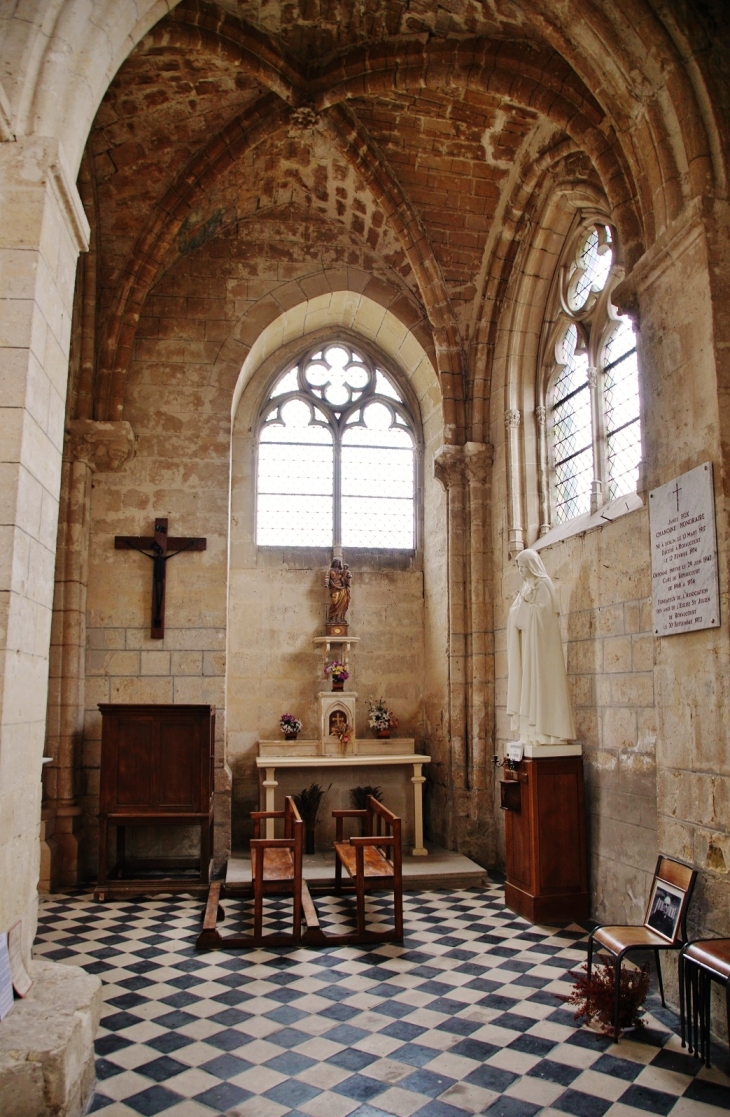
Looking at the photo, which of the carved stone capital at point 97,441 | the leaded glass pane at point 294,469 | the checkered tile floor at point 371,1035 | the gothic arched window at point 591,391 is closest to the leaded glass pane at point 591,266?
the gothic arched window at point 591,391

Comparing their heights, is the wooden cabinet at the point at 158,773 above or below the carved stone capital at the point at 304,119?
below

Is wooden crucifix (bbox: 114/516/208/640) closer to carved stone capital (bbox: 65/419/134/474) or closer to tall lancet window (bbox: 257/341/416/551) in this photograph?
carved stone capital (bbox: 65/419/134/474)

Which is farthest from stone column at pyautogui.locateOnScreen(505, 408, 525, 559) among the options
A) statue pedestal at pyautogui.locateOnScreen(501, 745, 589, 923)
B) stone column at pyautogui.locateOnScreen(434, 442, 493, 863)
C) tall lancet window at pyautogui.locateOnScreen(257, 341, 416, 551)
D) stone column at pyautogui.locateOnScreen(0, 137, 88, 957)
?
stone column at pyautogui.locateOnScreen(0, 137, 88, 957)

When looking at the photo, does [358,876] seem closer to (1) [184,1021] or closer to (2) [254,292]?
(1) [184,1021]

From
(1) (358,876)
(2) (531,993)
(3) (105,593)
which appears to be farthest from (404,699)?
(2) (531,993)

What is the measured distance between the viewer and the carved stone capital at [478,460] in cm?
863

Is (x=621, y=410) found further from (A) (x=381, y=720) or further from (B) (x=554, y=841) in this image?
(A) (x=381, y=720)

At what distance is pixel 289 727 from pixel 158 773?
188cm

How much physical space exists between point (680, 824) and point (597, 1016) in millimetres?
1057

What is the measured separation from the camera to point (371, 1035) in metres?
4.16

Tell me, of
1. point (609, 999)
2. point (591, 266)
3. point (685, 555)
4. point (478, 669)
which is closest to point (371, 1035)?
point (609, 999)

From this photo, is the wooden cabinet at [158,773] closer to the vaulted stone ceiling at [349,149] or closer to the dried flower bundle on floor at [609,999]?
the vaulted stone ceiling at [349,149]

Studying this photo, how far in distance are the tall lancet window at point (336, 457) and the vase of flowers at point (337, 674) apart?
4.87 ft

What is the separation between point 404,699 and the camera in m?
9.67
